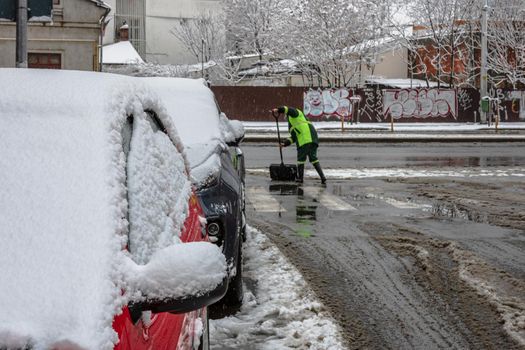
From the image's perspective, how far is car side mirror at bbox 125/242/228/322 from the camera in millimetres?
2270

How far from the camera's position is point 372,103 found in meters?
40.3

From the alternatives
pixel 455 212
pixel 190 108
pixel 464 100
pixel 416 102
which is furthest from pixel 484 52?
pixel 190 108

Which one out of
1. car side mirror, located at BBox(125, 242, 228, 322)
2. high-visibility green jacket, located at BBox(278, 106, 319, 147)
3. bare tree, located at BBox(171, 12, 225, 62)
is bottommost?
car side mirror, located at BBox(125, 242, 228, 322)

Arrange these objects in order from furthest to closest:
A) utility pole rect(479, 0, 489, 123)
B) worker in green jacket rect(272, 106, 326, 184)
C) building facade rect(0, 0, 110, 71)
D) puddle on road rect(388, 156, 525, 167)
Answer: utility pole rect(479, 0, 489, 123)
building facade rect(0, 0, 110, 71)
puddle on road rect(388, 156, 525, 167)
worker in green jacket rect(272, 106, 326, 184)

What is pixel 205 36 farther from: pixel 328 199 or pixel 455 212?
pixel 455 212

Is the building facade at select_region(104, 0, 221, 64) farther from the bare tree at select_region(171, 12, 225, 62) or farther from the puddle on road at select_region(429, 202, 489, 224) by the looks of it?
the puddle on road at select_region(429, 202, 489, 224)

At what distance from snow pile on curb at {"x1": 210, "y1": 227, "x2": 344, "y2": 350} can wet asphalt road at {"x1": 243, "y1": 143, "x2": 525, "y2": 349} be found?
0.50 feet

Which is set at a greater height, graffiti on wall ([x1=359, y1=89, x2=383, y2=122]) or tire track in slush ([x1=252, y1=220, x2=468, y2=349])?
graffiti on wall ([x1=359, y1=89, x2=383, y2=122])

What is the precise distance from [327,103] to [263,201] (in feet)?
93.3

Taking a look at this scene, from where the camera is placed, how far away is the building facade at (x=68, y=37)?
30688 mm

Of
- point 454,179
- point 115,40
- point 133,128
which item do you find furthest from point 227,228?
point 115,40

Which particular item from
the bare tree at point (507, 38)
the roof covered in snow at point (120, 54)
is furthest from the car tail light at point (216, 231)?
the roof covered in snow at point (120, 54)

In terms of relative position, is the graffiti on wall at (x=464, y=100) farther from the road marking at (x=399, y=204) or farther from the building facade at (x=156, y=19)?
the road marking at (x=399, y=204)

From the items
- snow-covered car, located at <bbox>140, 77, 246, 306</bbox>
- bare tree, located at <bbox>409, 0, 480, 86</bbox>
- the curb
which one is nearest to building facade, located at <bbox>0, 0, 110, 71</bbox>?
the curb
